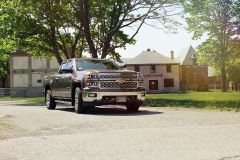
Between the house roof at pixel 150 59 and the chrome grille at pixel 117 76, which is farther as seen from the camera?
the house roof at pixel 150 59

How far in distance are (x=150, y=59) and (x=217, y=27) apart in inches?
771

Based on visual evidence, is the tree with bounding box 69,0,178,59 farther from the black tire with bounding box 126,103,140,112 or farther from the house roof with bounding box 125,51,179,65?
the house roof with bounding box 125,51,179,65

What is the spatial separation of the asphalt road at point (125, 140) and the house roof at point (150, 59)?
69.3 m

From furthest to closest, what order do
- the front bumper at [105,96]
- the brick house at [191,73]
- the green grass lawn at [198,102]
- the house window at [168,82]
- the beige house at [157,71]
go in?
1. the house window at [168,82]
2. the beige house at [157,71]
3. the brick house at [191,73]
4. the green grass lawn at [198,102]
5. the front bumper at [105,96]

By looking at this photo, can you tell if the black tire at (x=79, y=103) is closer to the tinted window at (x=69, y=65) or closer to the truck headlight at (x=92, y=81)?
the truck headlight at (x=92, y=81)

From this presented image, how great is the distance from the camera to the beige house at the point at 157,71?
8094 centimetres

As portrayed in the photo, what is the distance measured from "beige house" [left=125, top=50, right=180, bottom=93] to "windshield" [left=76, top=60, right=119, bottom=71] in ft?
210

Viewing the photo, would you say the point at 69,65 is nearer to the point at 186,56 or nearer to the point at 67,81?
the point at 67,81

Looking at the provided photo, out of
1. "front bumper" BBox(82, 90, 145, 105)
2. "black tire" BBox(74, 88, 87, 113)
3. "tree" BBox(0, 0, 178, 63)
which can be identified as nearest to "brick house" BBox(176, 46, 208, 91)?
"tree" BBox(0, 0, 178, 63)

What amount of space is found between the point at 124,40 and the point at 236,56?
34.3 meters

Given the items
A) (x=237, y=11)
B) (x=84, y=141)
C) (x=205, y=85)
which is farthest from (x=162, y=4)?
(x=205, y=85)

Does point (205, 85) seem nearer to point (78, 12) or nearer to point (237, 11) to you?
point (237, 11)

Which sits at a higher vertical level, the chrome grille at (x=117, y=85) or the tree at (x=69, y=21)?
the tree at (x=69, y=21)

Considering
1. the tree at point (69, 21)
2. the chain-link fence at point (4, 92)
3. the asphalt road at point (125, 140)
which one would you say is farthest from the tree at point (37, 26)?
the chain-link fence at point (4, 92)
